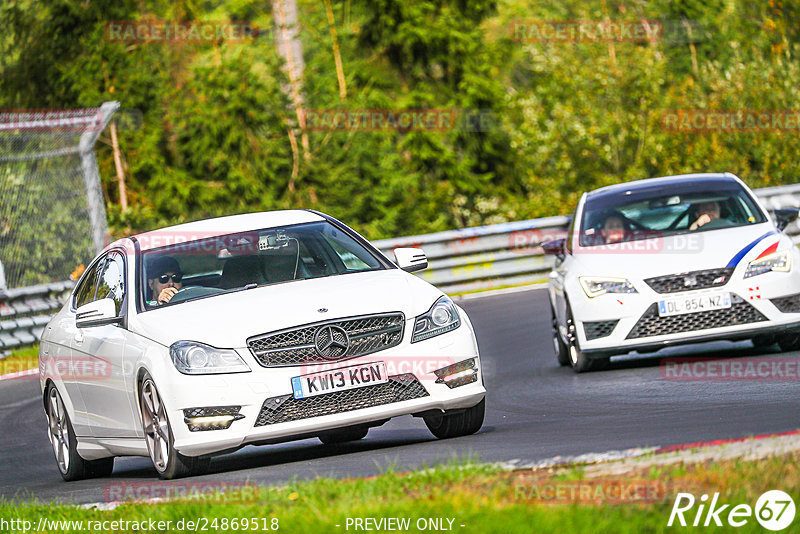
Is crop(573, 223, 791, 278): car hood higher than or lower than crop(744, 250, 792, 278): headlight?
higher

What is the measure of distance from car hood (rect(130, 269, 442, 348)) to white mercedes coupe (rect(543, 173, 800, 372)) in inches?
125

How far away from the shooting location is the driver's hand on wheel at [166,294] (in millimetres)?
8938

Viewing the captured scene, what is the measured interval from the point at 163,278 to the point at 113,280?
560 mm

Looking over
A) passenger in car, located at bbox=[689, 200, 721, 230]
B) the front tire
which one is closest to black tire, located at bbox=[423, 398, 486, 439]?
the front tire

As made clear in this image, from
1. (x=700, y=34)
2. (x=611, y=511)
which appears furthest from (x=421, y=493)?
(x=700, y=34)

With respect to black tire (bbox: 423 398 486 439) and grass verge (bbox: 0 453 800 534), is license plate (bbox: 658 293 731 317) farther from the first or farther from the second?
grass verge (bbox: 0 453 800 534)

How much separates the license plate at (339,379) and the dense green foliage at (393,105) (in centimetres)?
1790

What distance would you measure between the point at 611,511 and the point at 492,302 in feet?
50.5

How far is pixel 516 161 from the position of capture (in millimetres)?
38375

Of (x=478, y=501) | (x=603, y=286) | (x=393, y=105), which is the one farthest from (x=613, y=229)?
(x=393, y=105)

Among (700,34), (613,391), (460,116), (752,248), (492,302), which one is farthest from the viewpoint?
(700,34)

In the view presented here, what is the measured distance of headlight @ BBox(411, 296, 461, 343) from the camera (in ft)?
27.5

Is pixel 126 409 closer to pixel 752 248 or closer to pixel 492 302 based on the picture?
pixel 752 248

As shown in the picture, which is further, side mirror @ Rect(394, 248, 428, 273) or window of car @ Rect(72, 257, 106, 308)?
window of car @ Rect(72, 257, 106, 308)
